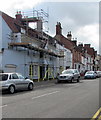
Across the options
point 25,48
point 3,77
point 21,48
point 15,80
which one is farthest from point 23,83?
point 25,48

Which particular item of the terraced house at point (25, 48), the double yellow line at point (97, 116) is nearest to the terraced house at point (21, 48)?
the terraced house at point (25, 48)

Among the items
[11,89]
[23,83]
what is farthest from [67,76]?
[11,89]

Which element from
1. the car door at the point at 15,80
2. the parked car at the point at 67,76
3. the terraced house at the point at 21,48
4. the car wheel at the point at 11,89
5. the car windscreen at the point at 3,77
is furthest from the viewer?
the parked car at the point at 67,76

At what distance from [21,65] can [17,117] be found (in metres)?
19.4

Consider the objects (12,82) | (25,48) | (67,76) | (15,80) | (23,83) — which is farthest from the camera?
(25,48)

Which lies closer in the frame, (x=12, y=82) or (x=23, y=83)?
(x=12, y=82)

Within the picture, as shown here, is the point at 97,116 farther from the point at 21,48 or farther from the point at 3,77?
the point at 21,48

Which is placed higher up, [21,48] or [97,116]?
[21,48]

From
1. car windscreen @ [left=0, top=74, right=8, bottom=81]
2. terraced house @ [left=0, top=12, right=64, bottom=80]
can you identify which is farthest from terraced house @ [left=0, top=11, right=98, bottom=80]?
car windscreen @ [left=0, top=74, right=8, bottom=81]

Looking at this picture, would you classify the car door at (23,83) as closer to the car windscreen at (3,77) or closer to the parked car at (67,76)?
the car windscreen at (3,77)

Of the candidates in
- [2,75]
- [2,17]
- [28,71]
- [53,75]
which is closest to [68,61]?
[53,75]

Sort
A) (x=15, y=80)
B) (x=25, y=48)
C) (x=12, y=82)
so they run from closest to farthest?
(x=12, y=82)
(x=15, y=80)
(x=25, y=48)

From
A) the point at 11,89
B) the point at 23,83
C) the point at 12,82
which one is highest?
the point at 12,82

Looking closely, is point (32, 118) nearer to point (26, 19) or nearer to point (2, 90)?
point (2, 90)
